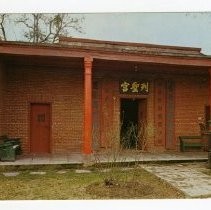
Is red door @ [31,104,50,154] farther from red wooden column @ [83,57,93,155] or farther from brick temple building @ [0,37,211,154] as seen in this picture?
red wooden column @ [83,57,93,155]

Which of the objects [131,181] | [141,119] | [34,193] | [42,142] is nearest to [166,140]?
[141,119]

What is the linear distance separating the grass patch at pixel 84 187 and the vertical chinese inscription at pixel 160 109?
5.24 m

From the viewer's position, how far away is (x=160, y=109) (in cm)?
1695

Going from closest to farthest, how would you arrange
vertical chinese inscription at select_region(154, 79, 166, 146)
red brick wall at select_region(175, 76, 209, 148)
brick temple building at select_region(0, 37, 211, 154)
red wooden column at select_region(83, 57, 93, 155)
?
red wooden column at select_region(83, 57, 93, 155), brick temple building at select_region(0, 37, 211, 154), vertical chinese inscription at select_region(154, 79, 166, 146), red brick wall at select_region(175, 76, 209, 148)

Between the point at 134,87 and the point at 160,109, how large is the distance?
1535 millimetres

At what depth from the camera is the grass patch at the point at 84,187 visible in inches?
355

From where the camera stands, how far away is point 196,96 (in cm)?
1741

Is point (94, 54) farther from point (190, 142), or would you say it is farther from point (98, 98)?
point (190, 142)

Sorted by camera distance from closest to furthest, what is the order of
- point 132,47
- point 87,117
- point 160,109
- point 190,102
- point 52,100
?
point 87,117 → point 52,100 → point 160,109 → point 190,102 → point 132,47

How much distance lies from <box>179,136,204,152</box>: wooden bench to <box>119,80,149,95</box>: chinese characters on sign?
2.63 meters

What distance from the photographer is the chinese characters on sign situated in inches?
650

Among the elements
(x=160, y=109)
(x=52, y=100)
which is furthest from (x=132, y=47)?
(x=52, y=100)

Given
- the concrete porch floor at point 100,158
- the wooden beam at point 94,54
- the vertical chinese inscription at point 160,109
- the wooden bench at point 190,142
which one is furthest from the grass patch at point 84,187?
the wooden bench at point 190,142

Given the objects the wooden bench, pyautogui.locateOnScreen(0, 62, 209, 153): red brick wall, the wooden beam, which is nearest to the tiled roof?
pyautogui.locateOnScreen(0, 62, 209, 153): red brick wall
